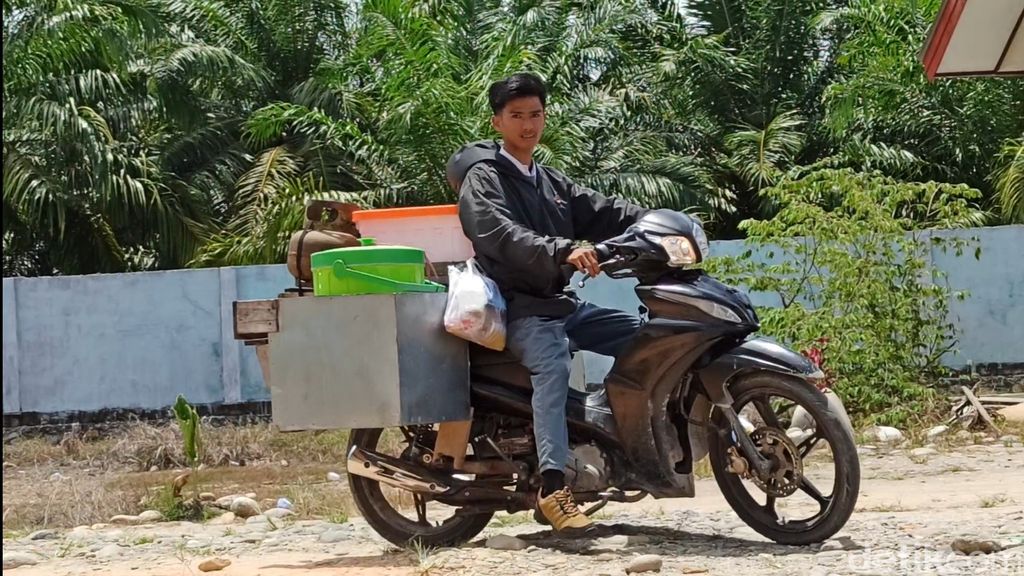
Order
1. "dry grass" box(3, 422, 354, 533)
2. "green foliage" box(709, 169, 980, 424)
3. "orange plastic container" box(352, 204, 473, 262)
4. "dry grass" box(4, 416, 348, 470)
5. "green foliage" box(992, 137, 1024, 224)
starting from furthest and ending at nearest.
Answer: "green foliage" box(992, 137, 1024, 224)
"dry grass" box(4, 416, 348, 470)
"green foliage" box(709, 169, 980, 424)
"dry grass" box(3, 422, 354, 533)
"orange plastic container" box(352, 204, 473, 262)

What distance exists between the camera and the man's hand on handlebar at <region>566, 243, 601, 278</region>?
467 cm

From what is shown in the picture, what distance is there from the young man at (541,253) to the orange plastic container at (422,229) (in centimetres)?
28

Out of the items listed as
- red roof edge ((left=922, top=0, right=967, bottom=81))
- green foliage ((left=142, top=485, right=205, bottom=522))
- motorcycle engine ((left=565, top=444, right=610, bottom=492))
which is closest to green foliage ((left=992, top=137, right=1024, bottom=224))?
red roof edge ((left=922, top=0, right=967, bottom=81))

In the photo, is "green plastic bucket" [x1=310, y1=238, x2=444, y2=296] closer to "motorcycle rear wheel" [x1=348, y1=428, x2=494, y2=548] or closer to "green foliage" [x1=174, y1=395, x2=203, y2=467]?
"motorcycle rear wheel" [x1=348, y1=428, x2=494, y2=548]

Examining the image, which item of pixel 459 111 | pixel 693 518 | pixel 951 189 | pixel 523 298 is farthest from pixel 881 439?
pixel 459 111

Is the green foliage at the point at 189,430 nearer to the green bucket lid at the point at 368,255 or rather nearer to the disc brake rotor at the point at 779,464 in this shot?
the green bucket lid at the point at 368,255

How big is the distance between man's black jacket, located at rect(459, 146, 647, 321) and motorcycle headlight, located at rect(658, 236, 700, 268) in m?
0.33

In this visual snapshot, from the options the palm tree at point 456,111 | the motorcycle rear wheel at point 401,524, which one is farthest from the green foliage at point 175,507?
the palm tree at point 456,111

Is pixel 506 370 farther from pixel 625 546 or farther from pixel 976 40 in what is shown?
pixel 976 40

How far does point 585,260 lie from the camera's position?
469cm

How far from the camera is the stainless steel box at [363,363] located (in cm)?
480

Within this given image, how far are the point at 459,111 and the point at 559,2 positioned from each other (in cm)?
324

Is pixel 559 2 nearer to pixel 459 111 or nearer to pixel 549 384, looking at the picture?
pixel 459 111

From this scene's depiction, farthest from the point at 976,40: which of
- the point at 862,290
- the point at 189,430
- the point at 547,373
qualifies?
the point at 189,430
